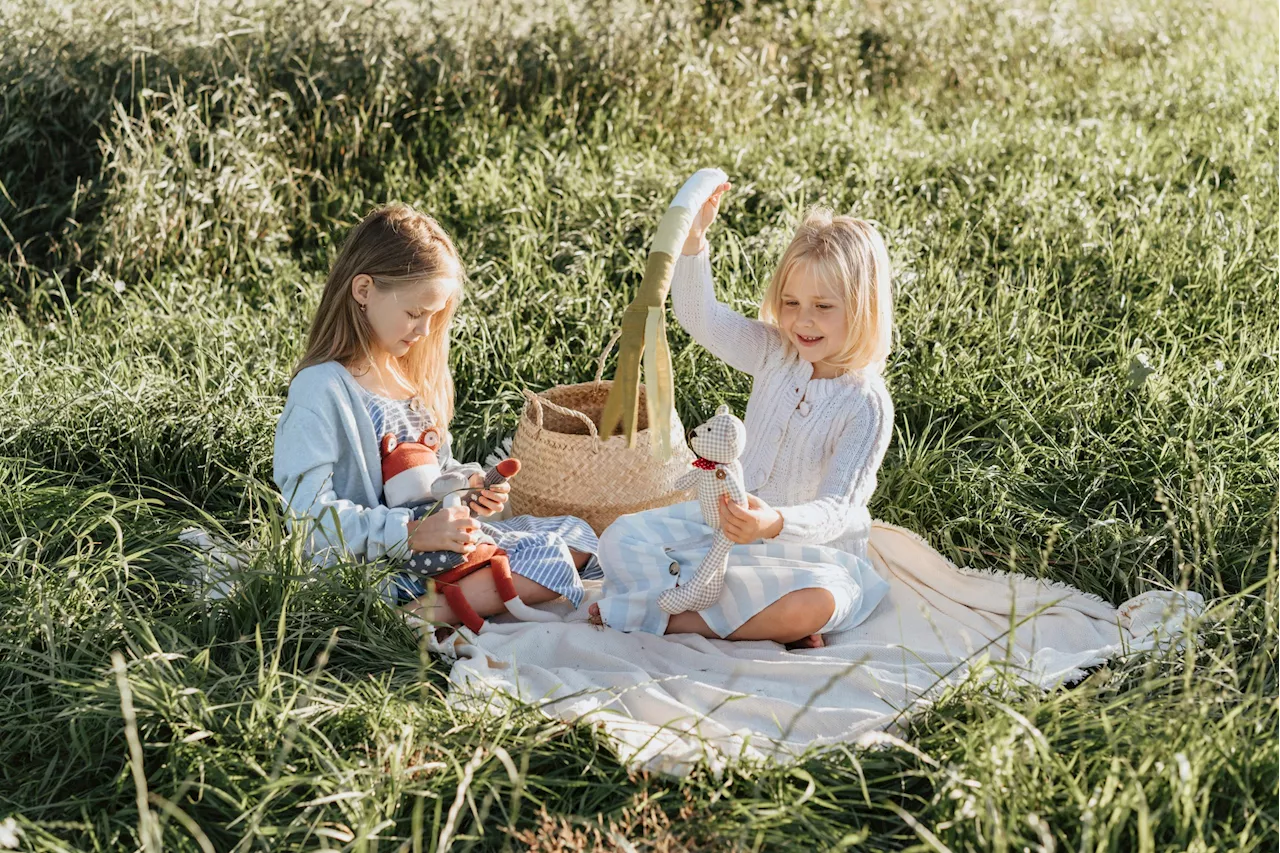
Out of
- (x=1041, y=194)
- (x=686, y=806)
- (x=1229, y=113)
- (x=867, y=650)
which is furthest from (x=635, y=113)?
(x=686, y=806)

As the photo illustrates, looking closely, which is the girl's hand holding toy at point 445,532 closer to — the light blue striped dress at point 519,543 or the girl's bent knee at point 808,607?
the light blue striped dress at point 519,543

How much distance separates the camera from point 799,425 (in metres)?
3.32

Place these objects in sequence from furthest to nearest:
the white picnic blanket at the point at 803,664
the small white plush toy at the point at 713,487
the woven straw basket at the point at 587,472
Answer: the woven straw basket at the point at 587,472 → the small white plush toy at the point at 713,487 → the white picnic blanket at the point at 803,664

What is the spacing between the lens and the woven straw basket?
3650 mm

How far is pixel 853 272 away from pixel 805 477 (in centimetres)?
54

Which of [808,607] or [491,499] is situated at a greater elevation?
[491,499]

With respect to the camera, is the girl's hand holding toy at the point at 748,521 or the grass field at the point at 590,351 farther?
the girl's hand holding toy at the point at 748,521

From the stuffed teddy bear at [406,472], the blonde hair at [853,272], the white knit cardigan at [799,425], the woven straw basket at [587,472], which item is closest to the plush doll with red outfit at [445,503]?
the stuffed teddy bear at [406,472]

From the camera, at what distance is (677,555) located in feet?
10.7

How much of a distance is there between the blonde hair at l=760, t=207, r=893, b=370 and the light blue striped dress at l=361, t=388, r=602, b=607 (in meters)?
0.87

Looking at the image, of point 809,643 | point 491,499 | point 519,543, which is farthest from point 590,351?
point 809,643

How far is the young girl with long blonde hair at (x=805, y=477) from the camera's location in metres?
3.16

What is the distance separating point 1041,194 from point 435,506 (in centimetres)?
303

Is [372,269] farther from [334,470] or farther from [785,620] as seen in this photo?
[785,620]
